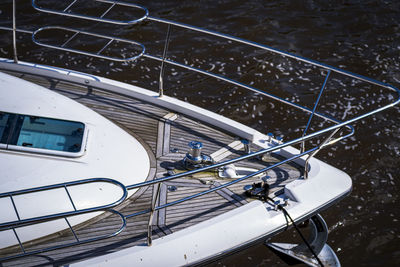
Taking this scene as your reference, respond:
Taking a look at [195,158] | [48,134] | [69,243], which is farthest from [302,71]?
[69,243]

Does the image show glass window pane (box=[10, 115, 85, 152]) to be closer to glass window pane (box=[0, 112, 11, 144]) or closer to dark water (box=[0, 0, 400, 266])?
glass window pane (box=[0, 112, 11, 144])

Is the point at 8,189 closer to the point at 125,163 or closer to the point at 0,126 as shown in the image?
the point at 0,126

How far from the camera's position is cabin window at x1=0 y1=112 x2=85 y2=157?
356cm

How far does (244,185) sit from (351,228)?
181 cm

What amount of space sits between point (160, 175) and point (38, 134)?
3.08 feet

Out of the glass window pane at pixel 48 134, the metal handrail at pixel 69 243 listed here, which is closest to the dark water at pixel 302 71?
the metal handrail at pixel 69 243

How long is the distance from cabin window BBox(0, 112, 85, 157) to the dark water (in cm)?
193

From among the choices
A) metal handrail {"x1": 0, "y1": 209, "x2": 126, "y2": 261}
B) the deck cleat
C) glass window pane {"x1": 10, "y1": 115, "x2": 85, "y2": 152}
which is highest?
glass window pane {"x1": 10, "y1": 115, "x2": 85, "y2": 152}

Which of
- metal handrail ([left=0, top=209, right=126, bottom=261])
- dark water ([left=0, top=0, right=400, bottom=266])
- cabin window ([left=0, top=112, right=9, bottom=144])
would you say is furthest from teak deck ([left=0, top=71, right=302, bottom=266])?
dark water ([left=0, top=0, right=400, bottom=266])

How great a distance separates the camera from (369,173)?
5855mm

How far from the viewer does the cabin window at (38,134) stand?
3.56m

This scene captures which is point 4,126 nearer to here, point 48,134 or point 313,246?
point 48,134

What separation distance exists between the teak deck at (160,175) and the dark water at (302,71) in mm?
1104

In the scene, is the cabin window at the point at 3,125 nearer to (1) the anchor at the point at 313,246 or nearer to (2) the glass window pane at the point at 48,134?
(2) the glass window pane at the point at 48,134
